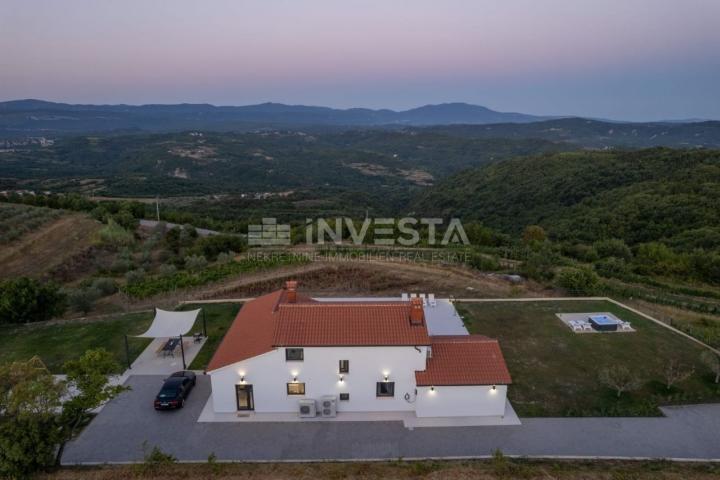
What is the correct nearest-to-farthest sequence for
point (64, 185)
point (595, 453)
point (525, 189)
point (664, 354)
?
point (595, 453) < point (664, 354) < point (525, 189) < point (64, 185)

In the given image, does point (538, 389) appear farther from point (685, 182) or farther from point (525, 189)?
point (525, 189)

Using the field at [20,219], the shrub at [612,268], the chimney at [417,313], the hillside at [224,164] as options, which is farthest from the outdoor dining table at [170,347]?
the hillside at [224,164]

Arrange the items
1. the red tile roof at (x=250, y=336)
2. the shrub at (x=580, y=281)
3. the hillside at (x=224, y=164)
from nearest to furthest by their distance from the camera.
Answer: the red tile roof at (x=250, y=336) → the shrub at (x=580, y=281) → the hillside at (x=224, y=164)

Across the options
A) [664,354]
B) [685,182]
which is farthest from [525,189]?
[664,354]

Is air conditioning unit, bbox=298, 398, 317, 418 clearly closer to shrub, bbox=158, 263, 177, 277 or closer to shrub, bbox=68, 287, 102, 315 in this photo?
shrub, bbox=68, 287, 102, 315

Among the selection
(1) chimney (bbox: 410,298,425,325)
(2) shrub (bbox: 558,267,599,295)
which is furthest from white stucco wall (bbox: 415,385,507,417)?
(2) shrub (bbox: 558,267,599,295)

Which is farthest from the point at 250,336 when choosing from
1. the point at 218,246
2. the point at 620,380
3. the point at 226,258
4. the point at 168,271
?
the point at 218,246

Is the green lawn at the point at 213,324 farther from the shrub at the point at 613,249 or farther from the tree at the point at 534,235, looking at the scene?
the shrub at the point at 613,249
